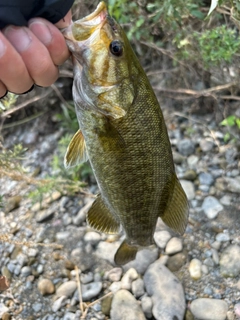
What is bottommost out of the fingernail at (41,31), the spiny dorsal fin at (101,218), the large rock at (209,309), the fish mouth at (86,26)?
the large rock at (209,309)

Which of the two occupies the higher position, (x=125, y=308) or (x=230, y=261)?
(x=125, y=308)

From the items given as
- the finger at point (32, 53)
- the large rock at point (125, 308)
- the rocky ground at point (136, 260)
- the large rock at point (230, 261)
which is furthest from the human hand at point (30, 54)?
the large rock at point (230, 261)

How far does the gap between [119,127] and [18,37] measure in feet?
1.93

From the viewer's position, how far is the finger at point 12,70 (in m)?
1.41

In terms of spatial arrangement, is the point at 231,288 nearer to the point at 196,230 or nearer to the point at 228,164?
the point at 196,230

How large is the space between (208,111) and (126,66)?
261 cm

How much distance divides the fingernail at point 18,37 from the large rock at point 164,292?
1.99 m

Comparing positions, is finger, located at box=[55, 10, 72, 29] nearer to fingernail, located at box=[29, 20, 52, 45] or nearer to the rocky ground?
fingernail, located at box=[29, 20, 52, 45]

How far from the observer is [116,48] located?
1701 mm

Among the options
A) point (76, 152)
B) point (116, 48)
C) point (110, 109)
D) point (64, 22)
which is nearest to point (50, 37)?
point (64, 22)

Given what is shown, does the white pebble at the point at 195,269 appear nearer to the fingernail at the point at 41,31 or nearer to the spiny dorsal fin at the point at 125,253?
the spiny dorsal fin at the point at 125,253

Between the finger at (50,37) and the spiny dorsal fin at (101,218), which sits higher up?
the finger at (50,37)

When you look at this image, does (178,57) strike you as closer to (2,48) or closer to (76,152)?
(76,152)

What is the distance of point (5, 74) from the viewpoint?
4.89 feet
